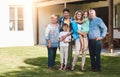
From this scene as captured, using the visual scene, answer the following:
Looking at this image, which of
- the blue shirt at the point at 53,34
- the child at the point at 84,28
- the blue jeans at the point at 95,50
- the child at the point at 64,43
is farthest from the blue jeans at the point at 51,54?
the blue jeans at the point at 95,50

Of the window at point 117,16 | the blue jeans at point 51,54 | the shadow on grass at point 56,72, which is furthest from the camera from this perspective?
the window at point 117,16

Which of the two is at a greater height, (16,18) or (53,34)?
(16,18)

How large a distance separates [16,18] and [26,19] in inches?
27.1

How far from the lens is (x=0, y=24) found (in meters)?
22.4

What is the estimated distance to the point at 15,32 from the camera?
75.1ft

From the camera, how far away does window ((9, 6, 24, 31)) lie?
2283 cm

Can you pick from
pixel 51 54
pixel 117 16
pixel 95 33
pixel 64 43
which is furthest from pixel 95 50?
pixel 117 16

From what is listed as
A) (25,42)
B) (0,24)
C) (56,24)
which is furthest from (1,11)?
(56,24)

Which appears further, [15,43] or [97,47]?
[15,43]

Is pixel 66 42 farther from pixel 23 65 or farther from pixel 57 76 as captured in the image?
pixel 23 65

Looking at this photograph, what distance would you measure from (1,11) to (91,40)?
41.8 ft

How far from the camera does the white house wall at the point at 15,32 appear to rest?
2251 cm

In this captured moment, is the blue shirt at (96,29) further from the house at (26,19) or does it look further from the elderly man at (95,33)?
the house at (26,19)

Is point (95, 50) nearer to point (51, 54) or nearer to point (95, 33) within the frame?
point (95, 33)
